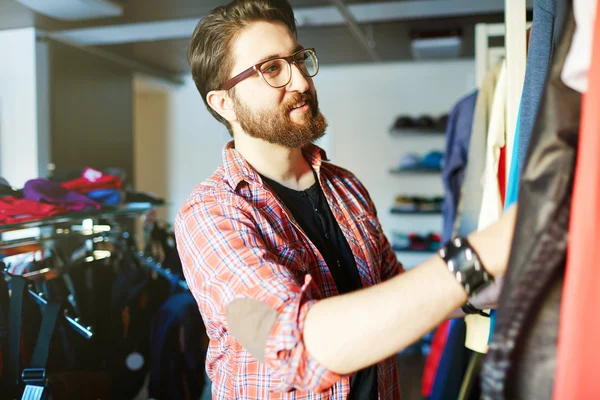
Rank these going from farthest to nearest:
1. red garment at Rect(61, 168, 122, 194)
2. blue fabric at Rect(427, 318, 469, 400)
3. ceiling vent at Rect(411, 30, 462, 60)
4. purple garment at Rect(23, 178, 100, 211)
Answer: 1. ceiling vent at Rect(411, 30, 462, 60)
2. blue fabric at Rect(427, 318, 469, 400)
3. red garment at Rect(61, 168, 122, 194)
4. purple garment at Rect(23, 178, 100, 211)

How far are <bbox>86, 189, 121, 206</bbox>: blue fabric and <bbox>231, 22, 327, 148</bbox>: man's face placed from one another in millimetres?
829

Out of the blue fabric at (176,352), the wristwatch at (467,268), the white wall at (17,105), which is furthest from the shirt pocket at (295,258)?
the blue fabric at (176,352)

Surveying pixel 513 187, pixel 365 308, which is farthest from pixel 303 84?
pixel 365 308

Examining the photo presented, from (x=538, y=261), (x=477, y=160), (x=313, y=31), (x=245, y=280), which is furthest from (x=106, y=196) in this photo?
(x=313, y=31)

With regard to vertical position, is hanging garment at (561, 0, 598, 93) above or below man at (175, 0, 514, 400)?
above

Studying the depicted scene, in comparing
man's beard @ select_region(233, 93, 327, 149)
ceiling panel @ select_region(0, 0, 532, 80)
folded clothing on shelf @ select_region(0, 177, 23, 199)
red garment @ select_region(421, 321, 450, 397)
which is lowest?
red garment @ select_region(421, 321, 450, 397)

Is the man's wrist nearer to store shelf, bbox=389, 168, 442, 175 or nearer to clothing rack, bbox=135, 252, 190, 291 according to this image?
clothing rack, bbox=135, 252, 190, 291

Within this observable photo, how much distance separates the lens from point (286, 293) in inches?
28.8

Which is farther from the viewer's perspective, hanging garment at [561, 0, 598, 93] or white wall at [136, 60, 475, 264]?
white wall at [136, 60, 475, 264]

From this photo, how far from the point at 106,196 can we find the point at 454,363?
156 cm

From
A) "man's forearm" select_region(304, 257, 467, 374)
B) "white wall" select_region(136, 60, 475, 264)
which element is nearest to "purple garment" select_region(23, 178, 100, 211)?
"man's forearm" select_region(304, 257, 467, 374)

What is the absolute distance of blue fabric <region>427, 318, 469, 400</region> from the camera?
2.10 m

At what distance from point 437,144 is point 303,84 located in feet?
12.0

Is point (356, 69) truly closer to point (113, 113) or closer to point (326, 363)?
point (113, 113)
